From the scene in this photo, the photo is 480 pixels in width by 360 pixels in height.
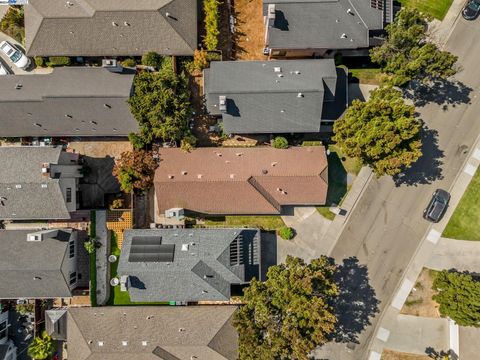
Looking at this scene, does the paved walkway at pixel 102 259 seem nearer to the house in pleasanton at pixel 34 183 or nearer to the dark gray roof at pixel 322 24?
the house in pleasanton at pixel 34 183

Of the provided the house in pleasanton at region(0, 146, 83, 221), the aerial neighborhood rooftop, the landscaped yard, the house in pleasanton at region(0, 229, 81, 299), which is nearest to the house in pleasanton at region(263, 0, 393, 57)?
the aerial neighborhood rooftop

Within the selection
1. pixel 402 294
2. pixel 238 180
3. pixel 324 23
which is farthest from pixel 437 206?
pixel 324 23

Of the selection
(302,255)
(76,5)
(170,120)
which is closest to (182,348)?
(302,255)

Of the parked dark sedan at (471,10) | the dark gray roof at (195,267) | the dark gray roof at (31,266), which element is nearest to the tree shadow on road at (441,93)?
the parked dark sedan at (471,10)

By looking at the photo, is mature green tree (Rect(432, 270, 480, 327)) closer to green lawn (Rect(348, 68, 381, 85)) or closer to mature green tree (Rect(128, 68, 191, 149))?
green lawn (Rect(348, 68, 381, 85))

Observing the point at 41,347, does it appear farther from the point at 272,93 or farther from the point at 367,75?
the point at 367,75

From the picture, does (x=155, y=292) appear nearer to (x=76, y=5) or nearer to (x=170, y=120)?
(x=170, y=120)
